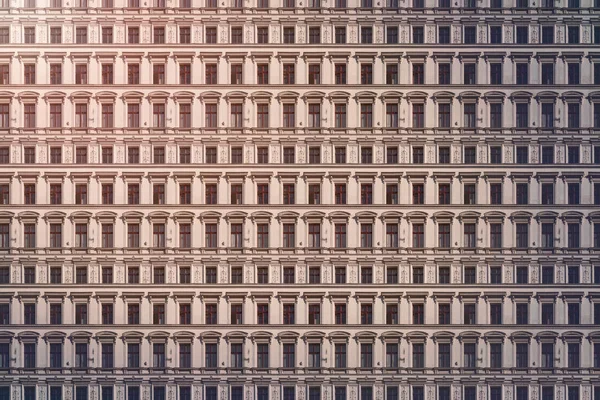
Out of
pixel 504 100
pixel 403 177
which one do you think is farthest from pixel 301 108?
pixel 504 100

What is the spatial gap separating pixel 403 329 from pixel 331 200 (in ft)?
26.2

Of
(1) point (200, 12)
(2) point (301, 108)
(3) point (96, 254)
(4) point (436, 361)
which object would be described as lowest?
(4) point (436, 361)

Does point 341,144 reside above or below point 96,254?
above

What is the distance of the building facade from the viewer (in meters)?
51.0

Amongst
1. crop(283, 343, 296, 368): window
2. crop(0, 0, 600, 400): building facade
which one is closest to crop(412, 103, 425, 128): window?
crop(0, 0, 600, 400): building facade

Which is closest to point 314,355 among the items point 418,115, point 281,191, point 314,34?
point 281,191

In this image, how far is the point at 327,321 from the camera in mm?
51094

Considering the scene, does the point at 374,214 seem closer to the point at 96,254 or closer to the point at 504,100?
the point at 504,100

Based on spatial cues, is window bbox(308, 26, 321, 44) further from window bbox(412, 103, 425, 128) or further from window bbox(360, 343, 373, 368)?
window bbox(360, 343, 373, 368)

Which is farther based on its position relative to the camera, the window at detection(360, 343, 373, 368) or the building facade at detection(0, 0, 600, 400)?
the window at detection(360, 343, 373, 368)

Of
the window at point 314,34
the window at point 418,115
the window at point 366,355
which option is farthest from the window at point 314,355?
the window at point 314,34

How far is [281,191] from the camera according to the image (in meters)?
51.0

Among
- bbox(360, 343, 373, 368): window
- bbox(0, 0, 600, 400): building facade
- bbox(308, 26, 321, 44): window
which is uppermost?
bbox(308, 26, 321, 44): window

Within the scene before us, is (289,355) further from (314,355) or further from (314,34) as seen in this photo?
(314,34)
